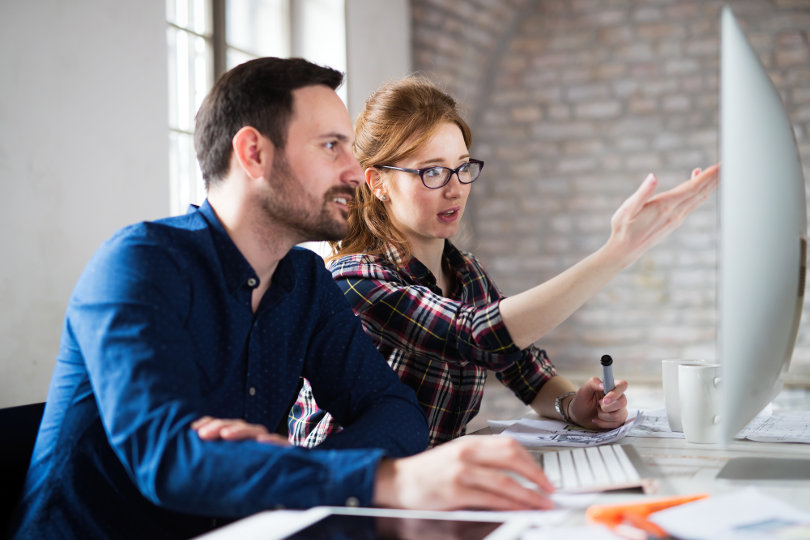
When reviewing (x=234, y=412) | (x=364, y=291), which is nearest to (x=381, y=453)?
(x=234, y=412)

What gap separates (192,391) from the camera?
894 mm

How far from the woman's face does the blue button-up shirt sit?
368 mm

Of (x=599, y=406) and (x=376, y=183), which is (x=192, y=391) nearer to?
(x=599, y=406)

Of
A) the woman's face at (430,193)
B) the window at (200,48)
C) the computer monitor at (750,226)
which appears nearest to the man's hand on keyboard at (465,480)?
the computer monitor at (750,226)

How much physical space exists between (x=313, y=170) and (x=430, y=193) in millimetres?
490

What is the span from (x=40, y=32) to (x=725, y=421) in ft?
5.53

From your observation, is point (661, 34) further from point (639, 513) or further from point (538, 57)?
point (639, 513)

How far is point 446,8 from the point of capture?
3.69m

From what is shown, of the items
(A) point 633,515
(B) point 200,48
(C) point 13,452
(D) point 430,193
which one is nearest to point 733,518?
(A) point 633,515

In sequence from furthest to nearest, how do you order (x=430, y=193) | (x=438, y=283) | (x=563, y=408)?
(x=438, y=283), (x=430, y=193), (x=563, y=408)

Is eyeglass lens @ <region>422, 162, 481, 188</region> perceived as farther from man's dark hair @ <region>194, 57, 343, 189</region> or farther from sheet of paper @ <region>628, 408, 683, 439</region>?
sheet of paper @ <region>628, 408, 683, 439</region>

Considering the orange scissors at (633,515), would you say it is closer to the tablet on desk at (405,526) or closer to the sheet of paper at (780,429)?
the tablet on desk at (405,526)

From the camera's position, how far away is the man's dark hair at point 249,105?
3.65 ft

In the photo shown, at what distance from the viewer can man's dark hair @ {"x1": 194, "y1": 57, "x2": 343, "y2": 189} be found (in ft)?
3.65
